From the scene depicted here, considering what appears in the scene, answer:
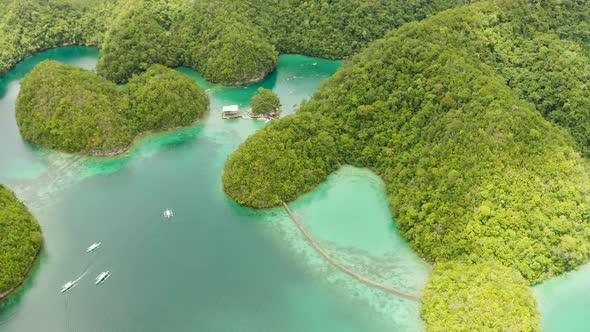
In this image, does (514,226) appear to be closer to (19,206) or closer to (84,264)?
(84,264)

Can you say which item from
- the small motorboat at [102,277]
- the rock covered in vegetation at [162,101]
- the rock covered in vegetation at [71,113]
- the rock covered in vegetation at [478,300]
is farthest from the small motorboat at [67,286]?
the rock covered in vegetation at [478,300]

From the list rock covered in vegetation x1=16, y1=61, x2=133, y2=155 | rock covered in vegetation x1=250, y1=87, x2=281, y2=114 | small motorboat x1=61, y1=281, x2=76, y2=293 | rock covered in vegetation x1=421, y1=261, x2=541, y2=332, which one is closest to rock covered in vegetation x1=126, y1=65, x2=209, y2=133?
rock covered in vegetation x1=16, y1=61, x2=133, y2=155

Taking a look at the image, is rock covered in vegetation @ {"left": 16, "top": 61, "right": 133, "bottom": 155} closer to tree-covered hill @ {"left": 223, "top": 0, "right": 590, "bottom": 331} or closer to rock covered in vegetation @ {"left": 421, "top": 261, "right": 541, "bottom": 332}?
tree-covered hill @ {"left": 223, "top": 0, "right": 590, "bottom": 331}

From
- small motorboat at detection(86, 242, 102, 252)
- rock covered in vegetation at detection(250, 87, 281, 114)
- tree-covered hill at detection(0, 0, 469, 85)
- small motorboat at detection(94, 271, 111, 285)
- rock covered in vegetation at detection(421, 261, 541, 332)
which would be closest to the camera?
rock covered in vegetation at detection(421, 261, 541, 332)

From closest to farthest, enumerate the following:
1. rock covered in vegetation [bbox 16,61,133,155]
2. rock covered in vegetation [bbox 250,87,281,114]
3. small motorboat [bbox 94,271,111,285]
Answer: small motorboat [bbox 94,271,111,285] → rock covered in vegetation [bbox 16,61,133,155] → rock covered in vegetation [bbox 250,87,281,114]

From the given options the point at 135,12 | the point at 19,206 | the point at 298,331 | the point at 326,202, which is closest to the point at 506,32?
the point at 326,202
